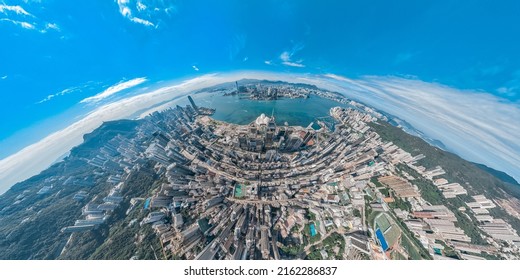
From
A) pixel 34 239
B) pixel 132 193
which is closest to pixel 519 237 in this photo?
pixel 132 193

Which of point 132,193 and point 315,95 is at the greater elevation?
point 315,95

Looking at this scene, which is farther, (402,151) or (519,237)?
(402,151)

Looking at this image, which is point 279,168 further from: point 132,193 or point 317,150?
point 132,193

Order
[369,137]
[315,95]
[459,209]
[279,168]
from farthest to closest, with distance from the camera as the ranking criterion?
[315,95] → [369,137] → [279,168] → [459,209]

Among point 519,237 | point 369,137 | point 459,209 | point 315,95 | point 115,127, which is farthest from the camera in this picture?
point 315,95

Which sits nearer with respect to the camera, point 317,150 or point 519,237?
point 519,237

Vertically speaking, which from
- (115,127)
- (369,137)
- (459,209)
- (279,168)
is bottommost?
(459,209)
